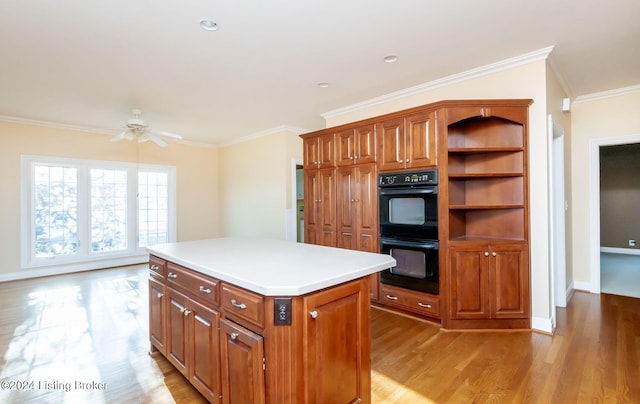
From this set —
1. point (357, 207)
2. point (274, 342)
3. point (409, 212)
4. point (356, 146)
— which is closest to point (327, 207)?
point (357, 207)

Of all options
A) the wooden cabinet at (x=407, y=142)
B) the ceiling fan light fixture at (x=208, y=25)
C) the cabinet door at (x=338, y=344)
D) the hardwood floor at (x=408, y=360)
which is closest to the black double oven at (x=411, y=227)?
the wooden cabinet at (x=407, y=142)

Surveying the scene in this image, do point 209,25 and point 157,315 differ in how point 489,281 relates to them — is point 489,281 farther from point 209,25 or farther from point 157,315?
point 209,25

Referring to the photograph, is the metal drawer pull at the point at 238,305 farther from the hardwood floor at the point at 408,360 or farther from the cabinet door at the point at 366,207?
the cabinet door at the point at 366,207

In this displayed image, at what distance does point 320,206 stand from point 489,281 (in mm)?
2062

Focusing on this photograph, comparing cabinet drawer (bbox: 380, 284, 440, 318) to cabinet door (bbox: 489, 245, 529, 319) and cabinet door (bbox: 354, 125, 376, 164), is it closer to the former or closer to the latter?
cabinet door (bbox: 489, 245, 529, 319)

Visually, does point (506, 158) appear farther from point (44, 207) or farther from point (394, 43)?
point (44, 207)

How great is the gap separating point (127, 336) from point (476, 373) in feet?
9.63

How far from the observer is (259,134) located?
6.05m

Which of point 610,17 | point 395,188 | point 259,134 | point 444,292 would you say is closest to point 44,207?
point 259,134

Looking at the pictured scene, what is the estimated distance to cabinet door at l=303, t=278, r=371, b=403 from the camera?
1.41m

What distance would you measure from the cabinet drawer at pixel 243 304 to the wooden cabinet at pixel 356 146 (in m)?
2.38

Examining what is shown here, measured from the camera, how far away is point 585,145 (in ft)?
13.1

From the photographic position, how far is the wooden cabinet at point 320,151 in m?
3.94

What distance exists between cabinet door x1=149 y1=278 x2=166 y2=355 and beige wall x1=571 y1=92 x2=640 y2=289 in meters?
4.80
